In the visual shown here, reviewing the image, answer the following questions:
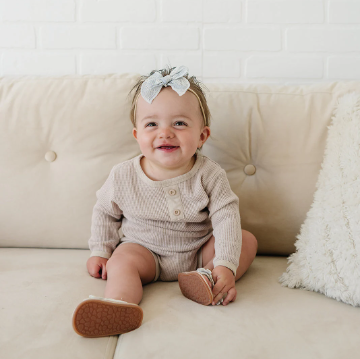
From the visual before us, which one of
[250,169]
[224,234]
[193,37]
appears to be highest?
[193,37]

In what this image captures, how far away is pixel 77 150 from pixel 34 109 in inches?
7.7

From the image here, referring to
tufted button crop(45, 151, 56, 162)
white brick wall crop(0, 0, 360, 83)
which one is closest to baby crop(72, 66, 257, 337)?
tufted button crop(45, 151, 56, 162)

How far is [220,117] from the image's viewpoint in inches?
52.2

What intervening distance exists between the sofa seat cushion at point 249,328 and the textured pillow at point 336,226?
4 cm

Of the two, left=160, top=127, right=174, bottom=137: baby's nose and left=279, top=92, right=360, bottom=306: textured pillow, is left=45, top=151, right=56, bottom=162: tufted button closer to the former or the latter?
left=160, top=127, right=174, bottom=137: baby's nose

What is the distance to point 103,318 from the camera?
2.71 ft

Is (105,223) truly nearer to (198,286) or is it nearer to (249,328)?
(198,286)

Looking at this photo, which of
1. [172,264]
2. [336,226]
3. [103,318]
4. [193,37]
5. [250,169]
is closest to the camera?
[103,318]

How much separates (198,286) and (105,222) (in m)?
0.41

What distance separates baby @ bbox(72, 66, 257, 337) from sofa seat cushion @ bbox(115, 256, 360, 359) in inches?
4.6

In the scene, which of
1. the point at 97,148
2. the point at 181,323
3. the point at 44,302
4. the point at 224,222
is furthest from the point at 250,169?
the point at 44,302

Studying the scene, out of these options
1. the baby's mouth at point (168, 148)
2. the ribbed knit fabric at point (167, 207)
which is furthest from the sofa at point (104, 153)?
the baby's mouth at point (168, 148)

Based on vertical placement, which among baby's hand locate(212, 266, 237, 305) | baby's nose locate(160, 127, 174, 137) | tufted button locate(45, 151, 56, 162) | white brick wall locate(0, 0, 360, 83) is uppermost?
white brick wall locate(0, 0, 360, 83)

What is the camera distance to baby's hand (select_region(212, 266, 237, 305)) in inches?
38.8
